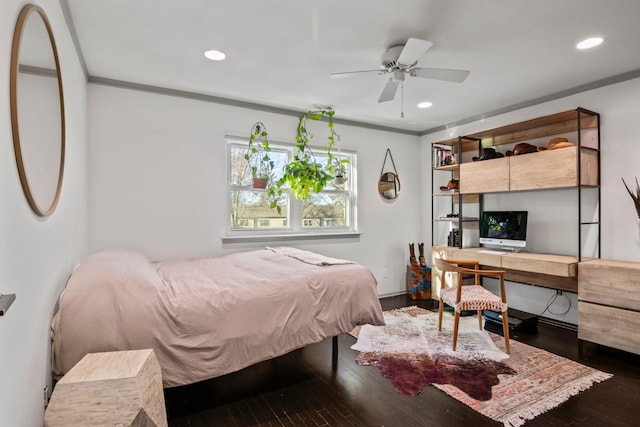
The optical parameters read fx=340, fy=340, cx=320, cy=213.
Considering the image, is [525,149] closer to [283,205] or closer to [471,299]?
[471,299]

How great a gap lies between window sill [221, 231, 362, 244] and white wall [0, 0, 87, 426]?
1722mm

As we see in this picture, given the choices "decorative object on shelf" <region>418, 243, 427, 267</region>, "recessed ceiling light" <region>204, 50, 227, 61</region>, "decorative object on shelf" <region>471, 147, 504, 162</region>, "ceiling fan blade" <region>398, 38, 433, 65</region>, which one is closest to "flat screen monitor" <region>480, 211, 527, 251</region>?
"decorative object on shelf" <region>471, 147, 504, 162</region>

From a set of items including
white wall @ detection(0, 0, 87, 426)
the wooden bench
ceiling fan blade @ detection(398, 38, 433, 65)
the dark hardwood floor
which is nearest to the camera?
white wall @ detection(0, 0, 87, 426)

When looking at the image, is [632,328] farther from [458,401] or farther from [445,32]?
[445,32]

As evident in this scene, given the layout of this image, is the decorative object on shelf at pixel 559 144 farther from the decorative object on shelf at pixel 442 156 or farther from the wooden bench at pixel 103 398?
the wooden bench at pixel 103 398

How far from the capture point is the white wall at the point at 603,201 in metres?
3.14

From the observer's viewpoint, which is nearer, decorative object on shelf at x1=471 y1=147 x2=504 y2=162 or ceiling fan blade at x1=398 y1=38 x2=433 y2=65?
ceiling fan blade at x1=398 y1=38 x2=433 y2=65

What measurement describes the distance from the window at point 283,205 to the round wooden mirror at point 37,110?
211 cm

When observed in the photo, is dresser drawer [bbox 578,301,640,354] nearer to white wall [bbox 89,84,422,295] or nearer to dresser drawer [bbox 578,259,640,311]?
dresser drawer [bbox 578,259,640,311]

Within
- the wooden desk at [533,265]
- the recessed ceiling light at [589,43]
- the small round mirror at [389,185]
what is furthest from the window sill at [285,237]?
the recessed ceiling light at [589,43]

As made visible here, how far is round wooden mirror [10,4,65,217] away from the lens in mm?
1203

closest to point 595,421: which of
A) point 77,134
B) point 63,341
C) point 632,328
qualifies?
point 632,328

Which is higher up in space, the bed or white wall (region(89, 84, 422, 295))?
white wall (region(89, 84, 422, 295))

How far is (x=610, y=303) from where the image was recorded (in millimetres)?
2807
